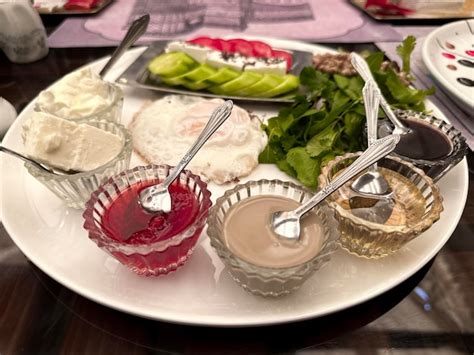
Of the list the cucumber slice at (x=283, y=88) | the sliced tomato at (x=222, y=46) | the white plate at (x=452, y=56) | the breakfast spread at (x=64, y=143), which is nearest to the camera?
the breakfast spread at (x=64, y=143)

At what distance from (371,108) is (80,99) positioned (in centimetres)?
164

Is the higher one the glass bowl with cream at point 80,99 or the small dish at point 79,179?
the glass bowl with cream at point 80,99

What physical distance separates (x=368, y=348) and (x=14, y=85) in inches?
124

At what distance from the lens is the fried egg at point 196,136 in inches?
89.6

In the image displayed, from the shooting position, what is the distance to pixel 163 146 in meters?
2.47

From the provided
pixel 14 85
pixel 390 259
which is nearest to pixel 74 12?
pixel 14 85

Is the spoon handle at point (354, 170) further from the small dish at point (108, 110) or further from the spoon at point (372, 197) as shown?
the small dish at point (108, 110)

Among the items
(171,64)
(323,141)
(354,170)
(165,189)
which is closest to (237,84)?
(171,64)

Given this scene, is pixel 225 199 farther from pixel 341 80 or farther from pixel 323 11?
pixel 323 11

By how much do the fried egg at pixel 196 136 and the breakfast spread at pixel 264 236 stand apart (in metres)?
0.55

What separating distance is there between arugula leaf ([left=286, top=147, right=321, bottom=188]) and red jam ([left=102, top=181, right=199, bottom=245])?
0.64 metres

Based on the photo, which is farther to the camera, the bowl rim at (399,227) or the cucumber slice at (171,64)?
the cucumber slice at (171,64)

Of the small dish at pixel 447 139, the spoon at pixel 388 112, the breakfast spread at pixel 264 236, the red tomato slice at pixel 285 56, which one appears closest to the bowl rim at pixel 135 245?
the breakfast spread at pixel 264 236

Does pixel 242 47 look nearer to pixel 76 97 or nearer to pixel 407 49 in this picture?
pixel 407 49
